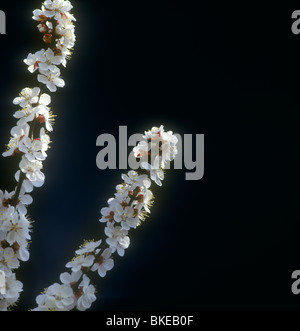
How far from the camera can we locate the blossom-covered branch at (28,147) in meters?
0.98

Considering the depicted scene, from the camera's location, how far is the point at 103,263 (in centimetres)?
105

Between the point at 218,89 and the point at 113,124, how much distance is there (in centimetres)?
65

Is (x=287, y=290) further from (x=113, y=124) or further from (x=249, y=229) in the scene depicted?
(x=113, y=124)

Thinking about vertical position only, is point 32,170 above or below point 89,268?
above

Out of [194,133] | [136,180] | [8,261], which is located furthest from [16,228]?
[194,133]

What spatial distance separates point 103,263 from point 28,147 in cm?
34

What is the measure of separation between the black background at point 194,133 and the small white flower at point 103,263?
1.07 meters

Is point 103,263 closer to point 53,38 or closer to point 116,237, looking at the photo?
point 116,237

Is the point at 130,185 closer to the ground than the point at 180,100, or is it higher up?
closer to the ground

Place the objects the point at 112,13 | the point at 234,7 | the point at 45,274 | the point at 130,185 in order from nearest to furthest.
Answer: the point at 130,185, the point at 45,274, the point at 112,13, the point at 234,7

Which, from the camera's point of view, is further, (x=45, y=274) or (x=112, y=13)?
(x=112, y=13)

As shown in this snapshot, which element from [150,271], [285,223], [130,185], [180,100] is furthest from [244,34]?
[130,185]

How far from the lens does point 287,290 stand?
2.35m

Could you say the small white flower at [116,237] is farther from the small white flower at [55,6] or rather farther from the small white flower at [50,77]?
the small white flower at [55,6]
